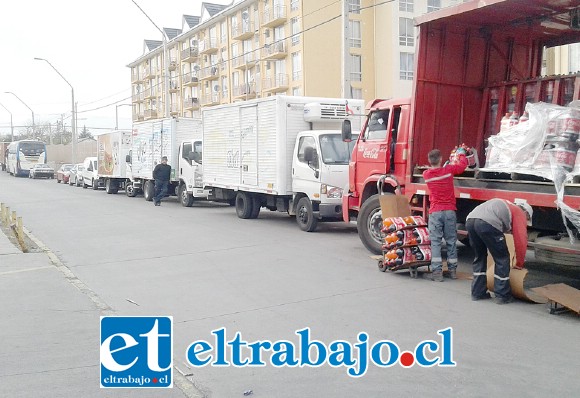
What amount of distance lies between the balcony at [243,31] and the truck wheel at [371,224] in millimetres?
48104

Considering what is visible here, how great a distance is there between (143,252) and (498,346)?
7900mm

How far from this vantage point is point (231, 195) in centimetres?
1897

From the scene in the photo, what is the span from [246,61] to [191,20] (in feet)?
64.1

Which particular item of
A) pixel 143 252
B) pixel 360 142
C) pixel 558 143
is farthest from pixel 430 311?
pixel 143 252

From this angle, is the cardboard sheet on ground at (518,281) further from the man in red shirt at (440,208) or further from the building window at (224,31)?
the building window at (224,31)

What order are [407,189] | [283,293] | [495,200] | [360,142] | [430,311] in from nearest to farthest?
1. [430,311]
2. [495,200]
3. [283,293]
4. [407,189]
5. [360,142]

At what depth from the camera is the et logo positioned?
451 centimetres

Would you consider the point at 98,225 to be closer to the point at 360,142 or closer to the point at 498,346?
the point at 360,142

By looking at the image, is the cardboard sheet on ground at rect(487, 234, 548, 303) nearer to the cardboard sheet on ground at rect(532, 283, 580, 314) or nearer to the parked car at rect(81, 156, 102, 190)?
the cardboard sheet on ground at rect(532, 283, 580, 314)

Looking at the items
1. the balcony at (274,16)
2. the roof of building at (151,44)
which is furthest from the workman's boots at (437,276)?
the roof of building at (151,44)

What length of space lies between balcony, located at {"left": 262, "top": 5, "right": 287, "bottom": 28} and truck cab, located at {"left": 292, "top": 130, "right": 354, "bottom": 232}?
39.3 metres

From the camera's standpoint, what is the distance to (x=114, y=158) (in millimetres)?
29844

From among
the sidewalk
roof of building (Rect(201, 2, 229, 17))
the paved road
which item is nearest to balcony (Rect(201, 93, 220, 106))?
roof of building (Rect(201, 2, 229, 17))

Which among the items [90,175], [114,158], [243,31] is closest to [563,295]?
[114,158]
